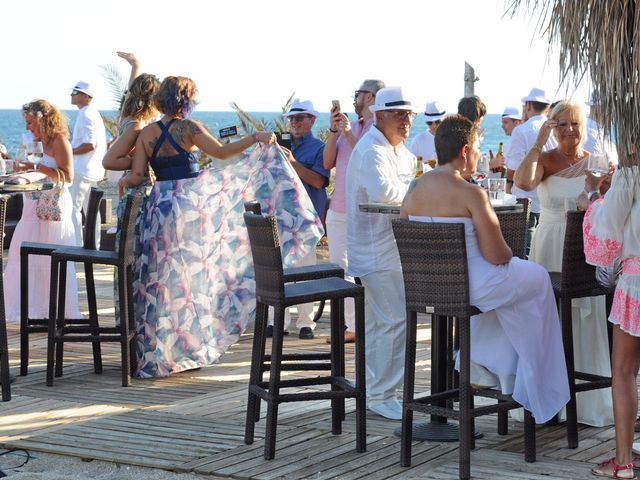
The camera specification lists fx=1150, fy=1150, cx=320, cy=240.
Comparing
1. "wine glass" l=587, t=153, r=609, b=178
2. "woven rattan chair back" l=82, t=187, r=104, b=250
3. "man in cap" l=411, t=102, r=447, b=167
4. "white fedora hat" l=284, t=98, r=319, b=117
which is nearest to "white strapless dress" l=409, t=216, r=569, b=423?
"wine glass" l=587, t=153, r=609, b=178

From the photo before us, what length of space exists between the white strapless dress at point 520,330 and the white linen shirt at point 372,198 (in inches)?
30.8

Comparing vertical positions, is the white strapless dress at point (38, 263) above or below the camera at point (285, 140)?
below

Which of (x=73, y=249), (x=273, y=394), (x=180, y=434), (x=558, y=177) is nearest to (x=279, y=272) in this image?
(x=273, y=394)

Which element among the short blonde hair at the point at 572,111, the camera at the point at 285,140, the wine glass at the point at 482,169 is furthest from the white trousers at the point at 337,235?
the short blonde hair at the point at 572,111

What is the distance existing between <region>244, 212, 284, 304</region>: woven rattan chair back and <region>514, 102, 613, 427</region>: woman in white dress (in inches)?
60.9

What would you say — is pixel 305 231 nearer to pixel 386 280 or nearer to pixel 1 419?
pixel 386 280

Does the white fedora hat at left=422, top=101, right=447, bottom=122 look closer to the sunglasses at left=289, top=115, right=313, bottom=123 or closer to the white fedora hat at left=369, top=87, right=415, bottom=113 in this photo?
the sunglasses at left=289, top=115, right=313, bottom=123

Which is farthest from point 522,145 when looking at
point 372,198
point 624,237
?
point 624,237

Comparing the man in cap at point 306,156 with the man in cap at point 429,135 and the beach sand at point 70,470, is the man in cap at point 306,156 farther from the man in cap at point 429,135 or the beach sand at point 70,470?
the beach sand at point 70,470

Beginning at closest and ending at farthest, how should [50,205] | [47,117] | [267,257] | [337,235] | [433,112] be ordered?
[267,257], [337,235], [47,117], [50,205], [433,112]

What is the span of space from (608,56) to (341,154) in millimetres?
3747

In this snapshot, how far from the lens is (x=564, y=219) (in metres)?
6.10

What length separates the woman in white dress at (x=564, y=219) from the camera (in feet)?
19.6

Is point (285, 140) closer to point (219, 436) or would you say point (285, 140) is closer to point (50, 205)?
point (50, 205)
